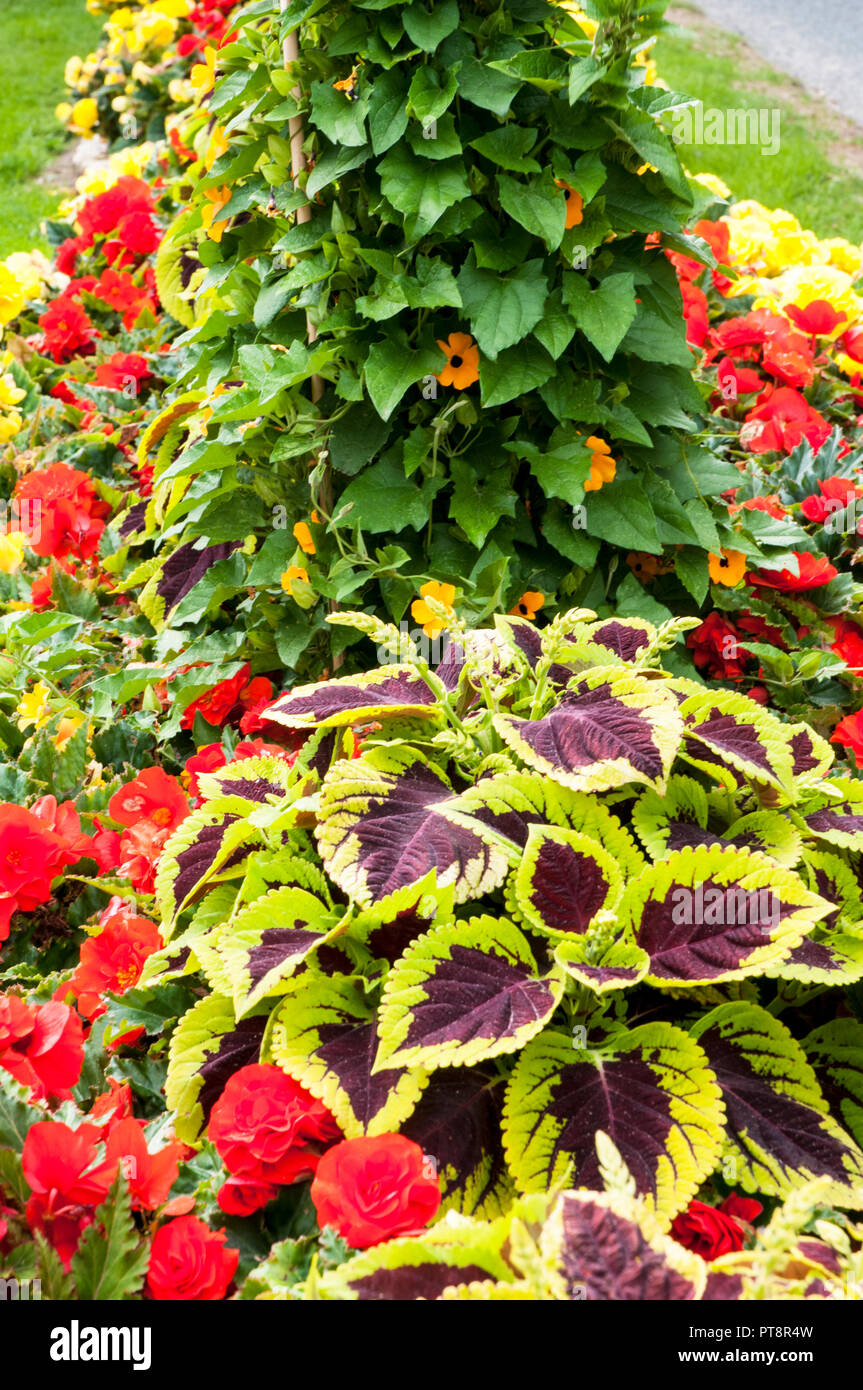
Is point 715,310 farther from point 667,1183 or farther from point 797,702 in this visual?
point 667,1183

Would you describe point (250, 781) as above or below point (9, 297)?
below

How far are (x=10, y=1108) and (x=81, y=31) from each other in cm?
1002

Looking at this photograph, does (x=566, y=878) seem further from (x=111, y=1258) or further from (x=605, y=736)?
(x=111, y=1258)

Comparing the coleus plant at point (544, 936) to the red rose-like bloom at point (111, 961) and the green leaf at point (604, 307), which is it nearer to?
the red rose-like bloom at point (111, 961)

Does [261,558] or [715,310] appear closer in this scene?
[261,558]

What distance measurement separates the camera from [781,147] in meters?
6.20

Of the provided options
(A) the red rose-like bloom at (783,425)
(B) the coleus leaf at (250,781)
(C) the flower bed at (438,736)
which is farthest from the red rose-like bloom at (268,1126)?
(A) the red rose-like bloom at (783,425)

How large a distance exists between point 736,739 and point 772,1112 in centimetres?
45

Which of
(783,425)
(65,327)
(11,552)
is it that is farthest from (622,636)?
(65,327)

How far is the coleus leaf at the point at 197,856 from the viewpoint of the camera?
150 cm
